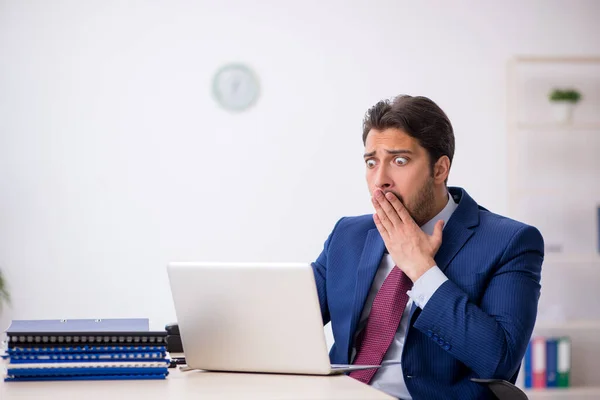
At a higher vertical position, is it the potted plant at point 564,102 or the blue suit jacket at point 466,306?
the potted plant at point 564,102

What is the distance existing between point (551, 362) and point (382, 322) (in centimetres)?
257

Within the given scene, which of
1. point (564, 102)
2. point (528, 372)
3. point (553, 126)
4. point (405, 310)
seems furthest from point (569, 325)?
point (405, 310)

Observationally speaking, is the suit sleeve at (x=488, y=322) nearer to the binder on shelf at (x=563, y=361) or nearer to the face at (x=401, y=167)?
Result: the face at (x=401, y=167)

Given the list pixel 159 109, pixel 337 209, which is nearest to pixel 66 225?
pixel 159 109

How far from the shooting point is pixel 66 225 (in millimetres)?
4395

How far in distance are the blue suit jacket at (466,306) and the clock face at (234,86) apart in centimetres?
233

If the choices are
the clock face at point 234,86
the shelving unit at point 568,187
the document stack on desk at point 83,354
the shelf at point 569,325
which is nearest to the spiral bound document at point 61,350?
the document stack on desk at point 83,354

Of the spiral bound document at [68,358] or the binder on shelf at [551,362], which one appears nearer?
the spiral bound document at [68,358]

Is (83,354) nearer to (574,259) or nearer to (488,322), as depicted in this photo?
(488,322)

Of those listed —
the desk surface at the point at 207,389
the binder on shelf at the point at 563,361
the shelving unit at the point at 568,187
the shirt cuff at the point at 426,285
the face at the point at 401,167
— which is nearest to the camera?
the desk surface at the point at 207,389

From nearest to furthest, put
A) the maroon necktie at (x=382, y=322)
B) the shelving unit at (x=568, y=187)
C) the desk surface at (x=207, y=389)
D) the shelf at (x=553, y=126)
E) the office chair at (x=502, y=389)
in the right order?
the desk surface at (x=207, y=389) → the office chair at (x=502, y=389) → the maroon necktie at (x=382, y=322) → the shelf at (x=553, y=126) → the shelving unit at (x=568, y=187)

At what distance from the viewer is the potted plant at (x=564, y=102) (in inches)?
179

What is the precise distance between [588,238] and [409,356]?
10.1 feet

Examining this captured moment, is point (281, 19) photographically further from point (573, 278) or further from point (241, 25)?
point (573, 278)
